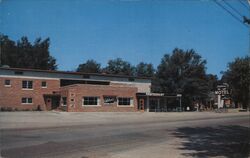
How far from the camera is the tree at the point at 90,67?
10043 centimetres

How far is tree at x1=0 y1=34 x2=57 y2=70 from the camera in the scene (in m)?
83.1

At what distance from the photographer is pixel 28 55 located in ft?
288

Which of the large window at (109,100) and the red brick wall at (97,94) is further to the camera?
the large window at (109,100)

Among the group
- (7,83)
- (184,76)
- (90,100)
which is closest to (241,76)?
(90,100)

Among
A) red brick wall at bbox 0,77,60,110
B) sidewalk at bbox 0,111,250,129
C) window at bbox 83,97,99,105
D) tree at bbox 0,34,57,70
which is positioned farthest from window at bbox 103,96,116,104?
tree at bbox 0,34,57,70

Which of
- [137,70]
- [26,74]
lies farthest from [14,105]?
[137,70]

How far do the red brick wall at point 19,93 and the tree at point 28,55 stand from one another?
25.6 m

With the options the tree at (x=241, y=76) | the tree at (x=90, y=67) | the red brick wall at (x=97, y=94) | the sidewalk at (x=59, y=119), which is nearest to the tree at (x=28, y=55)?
the tree at (x=90, y=67)

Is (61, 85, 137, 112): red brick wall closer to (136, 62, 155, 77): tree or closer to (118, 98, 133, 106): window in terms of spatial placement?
(118, 98, 133, 106): window

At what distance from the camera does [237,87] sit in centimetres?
3322

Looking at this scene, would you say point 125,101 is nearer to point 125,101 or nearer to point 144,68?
point 125,101

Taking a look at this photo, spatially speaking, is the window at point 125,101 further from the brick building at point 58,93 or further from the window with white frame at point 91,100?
the window with white frame at point 91,100

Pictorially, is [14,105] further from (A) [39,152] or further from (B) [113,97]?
(A) [39,152]

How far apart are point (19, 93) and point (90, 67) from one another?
149 ft
